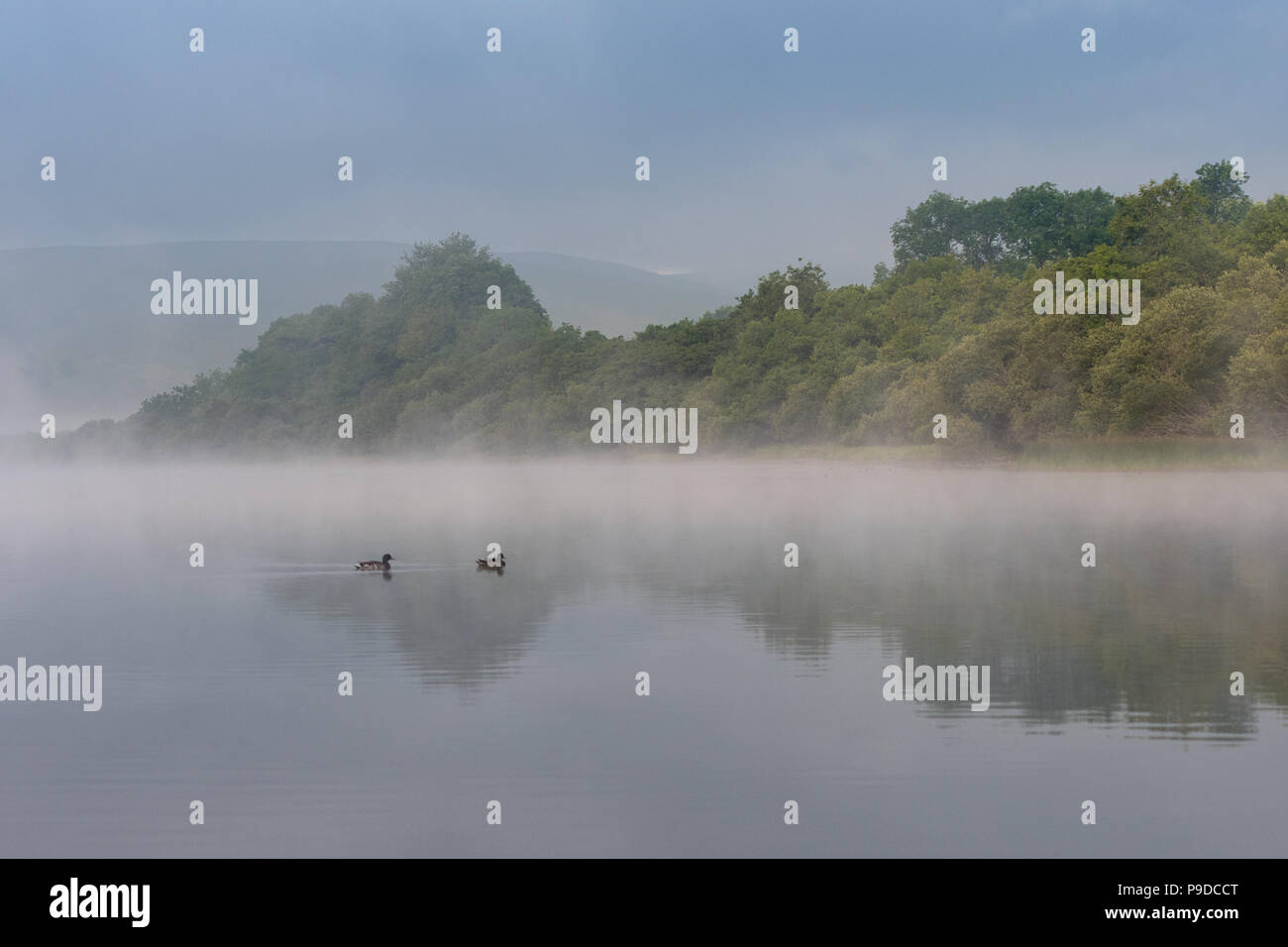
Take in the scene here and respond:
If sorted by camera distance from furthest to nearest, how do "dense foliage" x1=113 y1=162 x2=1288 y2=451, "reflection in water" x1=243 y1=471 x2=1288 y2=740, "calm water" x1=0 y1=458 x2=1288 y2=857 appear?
"dense foliage" x1=113 y1=162 x2=1288 y2=451 < "reflection in water" x1=243 y1=471 x2=1288 y2=740 < "calm water" x1=0 y1=458 x2=1288 y2=857

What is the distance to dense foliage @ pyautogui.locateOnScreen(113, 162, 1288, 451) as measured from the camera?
71188 millimetres

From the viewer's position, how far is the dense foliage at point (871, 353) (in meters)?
71.2

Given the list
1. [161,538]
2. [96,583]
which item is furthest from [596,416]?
[96,583]

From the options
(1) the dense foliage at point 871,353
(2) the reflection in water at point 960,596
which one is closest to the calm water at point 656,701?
(2) the reflection in water at point 960,596

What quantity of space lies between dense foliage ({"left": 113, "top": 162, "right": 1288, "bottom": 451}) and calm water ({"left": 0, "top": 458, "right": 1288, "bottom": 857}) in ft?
122

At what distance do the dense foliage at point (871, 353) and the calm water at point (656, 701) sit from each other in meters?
37.1

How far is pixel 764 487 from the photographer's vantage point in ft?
219

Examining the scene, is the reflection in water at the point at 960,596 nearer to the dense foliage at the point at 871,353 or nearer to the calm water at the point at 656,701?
the calm water at the point at 656,701

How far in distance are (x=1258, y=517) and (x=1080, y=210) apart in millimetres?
110482

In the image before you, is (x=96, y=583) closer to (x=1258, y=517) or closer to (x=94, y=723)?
(x=94, y=723)

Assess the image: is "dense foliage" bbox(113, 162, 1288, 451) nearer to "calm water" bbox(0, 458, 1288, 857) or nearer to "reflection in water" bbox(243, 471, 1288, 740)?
"reflection in water" bbox(243, 471, 1288, 740)

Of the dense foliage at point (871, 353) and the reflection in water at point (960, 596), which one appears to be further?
the dense foliage at point (871, 353)

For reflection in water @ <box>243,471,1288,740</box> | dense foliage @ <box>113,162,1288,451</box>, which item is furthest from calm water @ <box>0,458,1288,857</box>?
dense foliage @ <box>113,162,1288,451</box>
